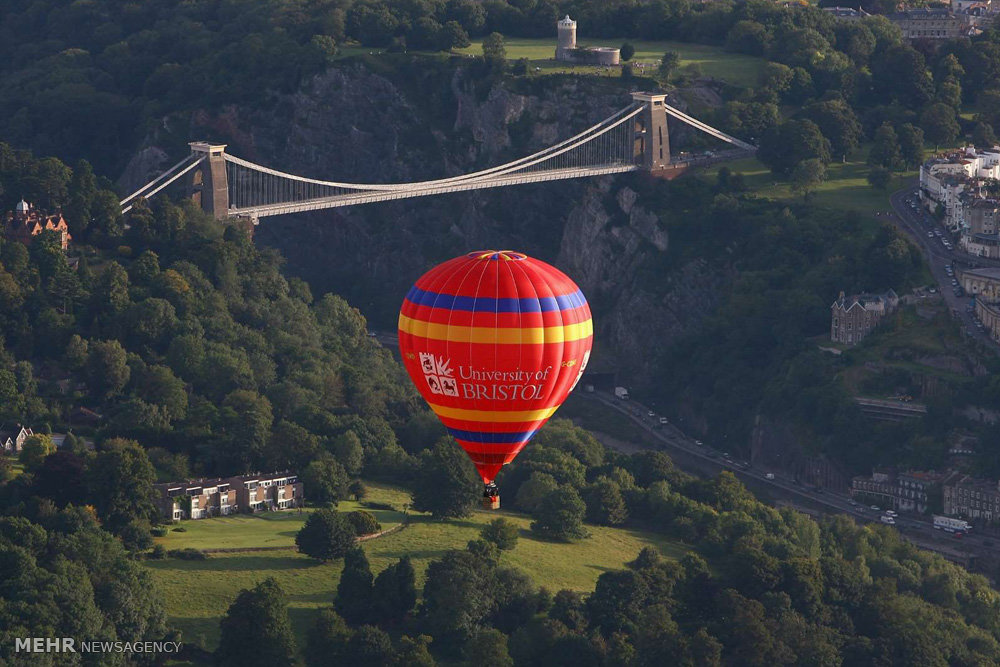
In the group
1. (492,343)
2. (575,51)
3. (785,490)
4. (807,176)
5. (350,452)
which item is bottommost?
(785,490)

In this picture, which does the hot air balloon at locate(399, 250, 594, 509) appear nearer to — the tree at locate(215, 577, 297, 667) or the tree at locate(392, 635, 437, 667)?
the tree at locate(392, 635, 437, 667)

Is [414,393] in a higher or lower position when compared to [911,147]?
lower

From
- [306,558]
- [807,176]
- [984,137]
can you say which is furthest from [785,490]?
[984,137]

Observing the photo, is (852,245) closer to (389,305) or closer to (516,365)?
(389,305)

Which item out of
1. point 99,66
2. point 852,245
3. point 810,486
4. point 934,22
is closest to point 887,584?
point 810,486

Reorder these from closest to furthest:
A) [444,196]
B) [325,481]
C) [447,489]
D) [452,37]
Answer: [447,489], [325,481], [444,196], [452,37]

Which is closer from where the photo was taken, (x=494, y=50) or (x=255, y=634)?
(x=255, y=634)

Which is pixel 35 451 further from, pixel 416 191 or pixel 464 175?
pixel 464 175

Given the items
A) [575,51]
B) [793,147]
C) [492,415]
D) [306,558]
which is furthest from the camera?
[575,51]
